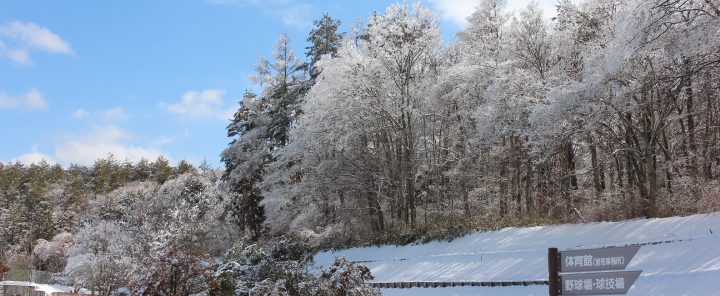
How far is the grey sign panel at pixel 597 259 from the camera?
7023mm

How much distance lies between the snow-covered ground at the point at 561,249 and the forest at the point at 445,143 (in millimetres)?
968

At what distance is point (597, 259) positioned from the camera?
7.25 m

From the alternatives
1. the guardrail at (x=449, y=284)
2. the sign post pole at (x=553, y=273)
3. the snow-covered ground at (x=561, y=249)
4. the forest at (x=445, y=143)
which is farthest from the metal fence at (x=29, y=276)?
the sign post pole at (x=553, y=273)

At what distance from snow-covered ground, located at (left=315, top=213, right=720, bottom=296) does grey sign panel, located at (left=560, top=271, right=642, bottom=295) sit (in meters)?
3.02

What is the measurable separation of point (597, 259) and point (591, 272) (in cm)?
17

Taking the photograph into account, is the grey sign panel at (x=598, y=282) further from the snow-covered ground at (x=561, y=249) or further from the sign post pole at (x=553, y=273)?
the snow-covered ground at (x=561, y=249)

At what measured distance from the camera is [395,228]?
22.4 metres

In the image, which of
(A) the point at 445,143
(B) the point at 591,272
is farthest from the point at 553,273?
(A) the point at 445,143

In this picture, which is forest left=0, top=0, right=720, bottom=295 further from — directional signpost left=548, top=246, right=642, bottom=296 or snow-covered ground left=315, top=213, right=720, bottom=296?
directional signpost left=548, top=246, right=642, bottom=296

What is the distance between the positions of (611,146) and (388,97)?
8429mm

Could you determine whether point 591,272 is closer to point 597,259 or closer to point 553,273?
point 597,259

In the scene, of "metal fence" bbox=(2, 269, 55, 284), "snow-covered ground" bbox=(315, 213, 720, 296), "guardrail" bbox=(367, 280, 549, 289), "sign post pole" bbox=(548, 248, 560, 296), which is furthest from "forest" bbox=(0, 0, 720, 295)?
"metal fence" bbox=(2, 269, 55, 284)

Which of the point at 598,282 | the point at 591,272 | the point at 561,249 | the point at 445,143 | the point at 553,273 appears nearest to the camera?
the point at 598,282

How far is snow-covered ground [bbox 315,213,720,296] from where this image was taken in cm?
1024
